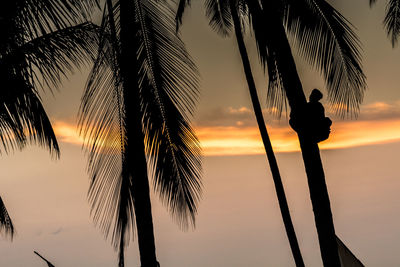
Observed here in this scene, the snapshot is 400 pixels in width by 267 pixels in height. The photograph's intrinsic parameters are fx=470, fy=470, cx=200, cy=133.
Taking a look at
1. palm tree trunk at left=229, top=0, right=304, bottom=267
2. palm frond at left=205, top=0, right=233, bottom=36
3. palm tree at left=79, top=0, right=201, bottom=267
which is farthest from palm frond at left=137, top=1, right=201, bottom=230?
palm frond at left=205, top=0, right=233, bottom=36

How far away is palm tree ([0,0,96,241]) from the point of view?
4254mm

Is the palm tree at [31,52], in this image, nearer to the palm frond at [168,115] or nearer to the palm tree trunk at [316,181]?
the palm frond at [168,115]

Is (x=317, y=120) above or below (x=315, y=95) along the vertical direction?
below

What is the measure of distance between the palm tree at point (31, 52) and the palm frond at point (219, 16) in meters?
6.35

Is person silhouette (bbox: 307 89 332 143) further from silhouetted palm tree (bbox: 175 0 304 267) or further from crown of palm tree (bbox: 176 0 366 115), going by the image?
silhouetted palm tree (bbox: 175 0 304 267)

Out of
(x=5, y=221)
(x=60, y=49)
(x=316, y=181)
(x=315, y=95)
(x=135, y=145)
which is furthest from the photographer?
(x=5, y=221)

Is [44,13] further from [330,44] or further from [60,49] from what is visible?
[330,44]

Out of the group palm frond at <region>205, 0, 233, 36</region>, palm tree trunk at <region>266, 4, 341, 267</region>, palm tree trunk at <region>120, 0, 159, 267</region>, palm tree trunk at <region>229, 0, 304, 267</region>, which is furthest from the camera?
→ palm frond at <region>205, 0, 233, 36</region>

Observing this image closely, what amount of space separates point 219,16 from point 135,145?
8789mm

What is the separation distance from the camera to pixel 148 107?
5.26m

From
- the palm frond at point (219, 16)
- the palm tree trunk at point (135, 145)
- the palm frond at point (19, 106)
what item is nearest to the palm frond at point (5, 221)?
the palm frond at point (19, 106)

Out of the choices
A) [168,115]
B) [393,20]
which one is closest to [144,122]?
[168,115]

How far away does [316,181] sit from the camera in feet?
13.8

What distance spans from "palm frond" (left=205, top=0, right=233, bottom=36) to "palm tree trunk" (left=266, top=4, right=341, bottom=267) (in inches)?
291
